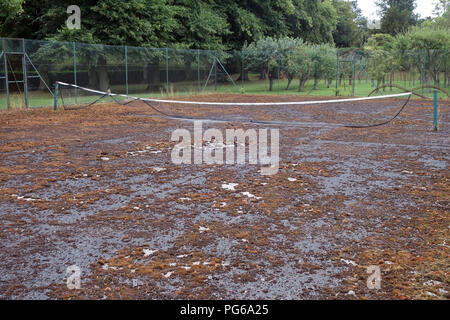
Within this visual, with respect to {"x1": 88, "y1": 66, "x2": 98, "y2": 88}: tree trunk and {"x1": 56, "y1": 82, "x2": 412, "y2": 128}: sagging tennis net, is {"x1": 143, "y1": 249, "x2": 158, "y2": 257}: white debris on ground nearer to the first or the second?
{"x1": 56, "y1": 82, "x2": 412, "y2": 128}: sagging tennis net

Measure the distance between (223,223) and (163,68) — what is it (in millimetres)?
23234

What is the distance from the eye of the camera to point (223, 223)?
→ 5344 mm

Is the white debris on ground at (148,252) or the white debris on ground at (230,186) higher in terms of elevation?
the white debris on ground at (230,186)

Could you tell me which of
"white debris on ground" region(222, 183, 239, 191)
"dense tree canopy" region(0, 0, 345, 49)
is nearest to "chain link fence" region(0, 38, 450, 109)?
"dense tree canopy" region(0, 0, 345, 49)

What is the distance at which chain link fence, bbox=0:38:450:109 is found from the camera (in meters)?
19.1

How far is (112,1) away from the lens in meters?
27.0

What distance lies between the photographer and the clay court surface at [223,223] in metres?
3.84

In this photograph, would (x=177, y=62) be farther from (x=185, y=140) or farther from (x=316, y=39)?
(x=316, y=39)

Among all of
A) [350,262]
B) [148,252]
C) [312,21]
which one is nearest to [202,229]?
[148,252]

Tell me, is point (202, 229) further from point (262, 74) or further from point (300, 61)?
point (262, 74)

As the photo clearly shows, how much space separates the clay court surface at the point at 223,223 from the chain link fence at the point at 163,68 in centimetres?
633

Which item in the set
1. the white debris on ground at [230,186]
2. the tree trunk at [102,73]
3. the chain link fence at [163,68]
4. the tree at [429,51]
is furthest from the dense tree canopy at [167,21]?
the white debris on ground at [230,186]

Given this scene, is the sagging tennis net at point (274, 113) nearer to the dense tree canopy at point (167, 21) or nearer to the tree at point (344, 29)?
the dense tree canopy at point (167, 21)

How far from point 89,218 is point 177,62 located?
23.7 metres
